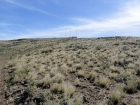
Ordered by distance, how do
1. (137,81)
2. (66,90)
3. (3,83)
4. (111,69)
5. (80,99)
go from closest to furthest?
(80,99) < (66,90) < (137,81) < (3,83) < (111,69)

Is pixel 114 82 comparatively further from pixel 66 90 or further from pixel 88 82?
pixel 66 90

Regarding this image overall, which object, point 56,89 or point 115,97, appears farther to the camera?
point 56,89

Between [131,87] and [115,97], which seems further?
[131,87]

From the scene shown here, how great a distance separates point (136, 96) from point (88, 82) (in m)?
3.35

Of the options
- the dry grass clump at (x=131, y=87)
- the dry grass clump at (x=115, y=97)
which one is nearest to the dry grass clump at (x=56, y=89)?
the dry grass clump at (x=115, y=97)

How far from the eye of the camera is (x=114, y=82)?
432 inches

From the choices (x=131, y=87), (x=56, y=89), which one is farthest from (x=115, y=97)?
(x=56, y=89)

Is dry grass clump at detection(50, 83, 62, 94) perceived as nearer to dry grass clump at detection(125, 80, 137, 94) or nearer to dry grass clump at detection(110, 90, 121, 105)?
dry grass clump at detection(110, 90, 121, 105)

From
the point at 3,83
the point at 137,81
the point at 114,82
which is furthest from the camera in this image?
the point at 3,83

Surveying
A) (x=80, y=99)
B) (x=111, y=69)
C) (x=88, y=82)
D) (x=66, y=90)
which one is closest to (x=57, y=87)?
(x=66, y=90)

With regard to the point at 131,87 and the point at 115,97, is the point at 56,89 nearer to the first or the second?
the point at 115,97

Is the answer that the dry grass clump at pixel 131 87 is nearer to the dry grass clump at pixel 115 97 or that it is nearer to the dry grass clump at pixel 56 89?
the dry grass clump at pixel 115 97

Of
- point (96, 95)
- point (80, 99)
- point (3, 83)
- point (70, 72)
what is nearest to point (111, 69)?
point (70, 72)

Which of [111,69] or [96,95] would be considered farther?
[111,69]
